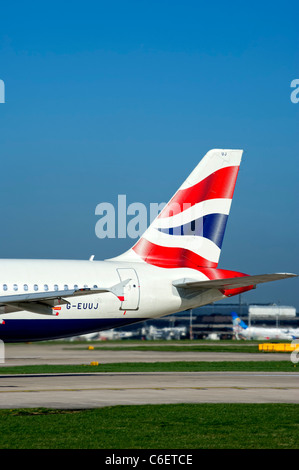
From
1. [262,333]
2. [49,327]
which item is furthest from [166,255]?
[262,333]

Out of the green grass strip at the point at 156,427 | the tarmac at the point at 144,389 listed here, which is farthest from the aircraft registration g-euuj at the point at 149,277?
the green grass strip at the point at 156,427

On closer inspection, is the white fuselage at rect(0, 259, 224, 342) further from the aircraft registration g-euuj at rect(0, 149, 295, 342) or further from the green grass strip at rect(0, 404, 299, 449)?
the green grass strip at rect(0, 404, 299, 449)

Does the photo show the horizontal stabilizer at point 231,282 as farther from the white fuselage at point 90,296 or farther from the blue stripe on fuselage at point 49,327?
the blue stripe on fuselage at point 49,327

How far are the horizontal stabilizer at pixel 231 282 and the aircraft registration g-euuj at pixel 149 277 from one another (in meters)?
0.05

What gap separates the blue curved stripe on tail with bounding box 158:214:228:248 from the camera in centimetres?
4169

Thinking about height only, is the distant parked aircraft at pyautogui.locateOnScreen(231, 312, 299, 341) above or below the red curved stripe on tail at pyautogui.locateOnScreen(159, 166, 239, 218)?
below

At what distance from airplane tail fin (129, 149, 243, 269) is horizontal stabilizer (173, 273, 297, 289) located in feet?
5.73

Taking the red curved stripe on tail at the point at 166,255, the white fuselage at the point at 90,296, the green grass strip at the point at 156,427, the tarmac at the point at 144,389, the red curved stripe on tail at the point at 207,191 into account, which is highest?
the red curved stripe on tail at the point at 207,191

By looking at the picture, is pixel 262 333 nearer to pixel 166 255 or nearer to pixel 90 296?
pixel 166 255

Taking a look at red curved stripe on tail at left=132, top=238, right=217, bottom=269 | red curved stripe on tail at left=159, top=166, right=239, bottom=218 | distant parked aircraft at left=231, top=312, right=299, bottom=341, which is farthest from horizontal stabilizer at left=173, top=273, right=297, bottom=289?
distant parked aircraft at left=231, top=312, right=299, bottom=341

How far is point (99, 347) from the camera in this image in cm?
8375

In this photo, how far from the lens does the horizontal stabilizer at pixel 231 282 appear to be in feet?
112
